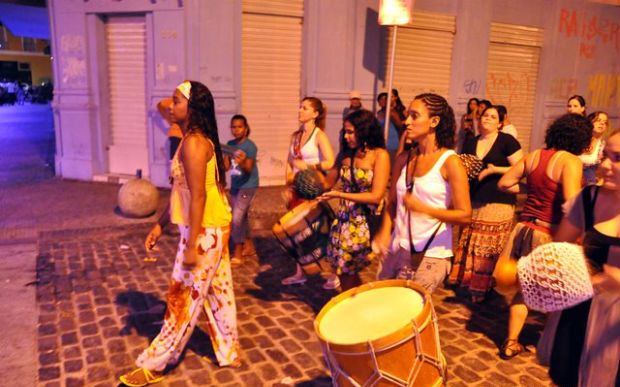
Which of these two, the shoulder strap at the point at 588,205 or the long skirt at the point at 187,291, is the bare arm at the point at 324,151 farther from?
the shoulder strap at the point at 588,205

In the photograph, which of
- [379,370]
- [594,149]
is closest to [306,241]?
[379,370]

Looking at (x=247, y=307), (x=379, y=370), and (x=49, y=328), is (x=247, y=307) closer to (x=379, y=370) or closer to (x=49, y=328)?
(x=49, y=328)

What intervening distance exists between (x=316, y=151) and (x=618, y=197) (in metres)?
3.31

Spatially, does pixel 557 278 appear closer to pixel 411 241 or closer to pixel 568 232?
pixel 568 232

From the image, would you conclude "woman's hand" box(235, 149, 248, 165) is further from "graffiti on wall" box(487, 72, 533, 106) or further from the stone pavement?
"graffiti on wall" box(487, 72, 533, 106)

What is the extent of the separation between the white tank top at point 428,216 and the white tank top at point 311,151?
1.83m

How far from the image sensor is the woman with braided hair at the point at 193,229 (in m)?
3.60

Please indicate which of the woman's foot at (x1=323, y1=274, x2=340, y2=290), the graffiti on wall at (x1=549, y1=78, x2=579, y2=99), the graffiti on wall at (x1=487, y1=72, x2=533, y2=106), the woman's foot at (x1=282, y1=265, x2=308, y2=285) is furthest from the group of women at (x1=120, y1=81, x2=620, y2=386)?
the graffiti on wall at (x1=549, y1=78, x2=579, y2=99)

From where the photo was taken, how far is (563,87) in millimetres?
13727

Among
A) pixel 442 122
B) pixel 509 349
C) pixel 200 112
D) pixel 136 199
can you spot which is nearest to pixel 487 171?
pixel 509 349

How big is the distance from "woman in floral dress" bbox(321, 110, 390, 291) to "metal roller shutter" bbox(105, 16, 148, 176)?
6.73 m

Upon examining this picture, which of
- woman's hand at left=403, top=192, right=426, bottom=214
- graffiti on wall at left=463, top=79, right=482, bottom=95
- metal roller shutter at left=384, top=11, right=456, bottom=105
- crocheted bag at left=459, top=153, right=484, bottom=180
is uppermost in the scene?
metal roller shutter at left=384, top=11, right=456, bottom=105

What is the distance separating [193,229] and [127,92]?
302 inches

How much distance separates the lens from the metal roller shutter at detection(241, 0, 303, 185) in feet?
32.4
